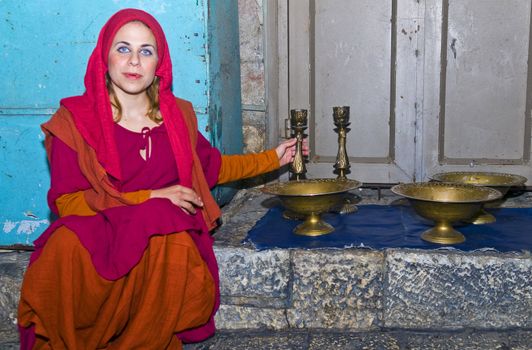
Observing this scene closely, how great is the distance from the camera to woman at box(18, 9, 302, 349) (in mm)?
2480

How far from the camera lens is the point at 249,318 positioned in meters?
3.02

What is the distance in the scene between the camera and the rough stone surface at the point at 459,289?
2.81 metres

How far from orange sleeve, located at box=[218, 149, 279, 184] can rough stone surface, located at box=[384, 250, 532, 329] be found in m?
0.88

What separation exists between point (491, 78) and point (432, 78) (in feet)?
1.15

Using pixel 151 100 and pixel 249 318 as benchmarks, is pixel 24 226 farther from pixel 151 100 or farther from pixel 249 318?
pixel 249 318

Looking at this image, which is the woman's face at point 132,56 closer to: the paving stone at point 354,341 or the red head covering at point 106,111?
the red head covering at point 106,111

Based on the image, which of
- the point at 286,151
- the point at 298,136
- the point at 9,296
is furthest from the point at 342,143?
the point at 9,296

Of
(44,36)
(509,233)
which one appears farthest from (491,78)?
(44,36)

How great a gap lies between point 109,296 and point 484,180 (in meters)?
2.21

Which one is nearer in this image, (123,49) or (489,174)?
(123,49)

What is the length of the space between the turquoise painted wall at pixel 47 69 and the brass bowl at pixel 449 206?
1161mm

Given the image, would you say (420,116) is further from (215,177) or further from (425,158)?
(215,177)

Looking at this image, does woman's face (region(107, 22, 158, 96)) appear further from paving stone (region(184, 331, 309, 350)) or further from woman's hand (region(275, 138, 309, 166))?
paving stone (region(184, 331, 309, 350))

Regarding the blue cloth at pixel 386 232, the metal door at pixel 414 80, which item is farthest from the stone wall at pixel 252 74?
the blue cloth at pixel 386 232
